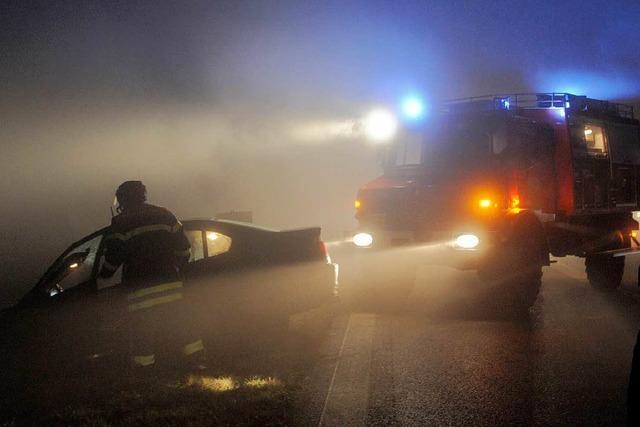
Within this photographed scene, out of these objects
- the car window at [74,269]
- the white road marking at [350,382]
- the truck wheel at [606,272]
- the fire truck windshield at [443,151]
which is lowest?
the truck wheel at [606,272]

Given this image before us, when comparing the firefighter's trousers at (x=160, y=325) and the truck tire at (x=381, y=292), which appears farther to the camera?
the truck tire at (x=381, y=292)

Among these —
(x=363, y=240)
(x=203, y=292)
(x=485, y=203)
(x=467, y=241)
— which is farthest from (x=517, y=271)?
(x=203, y=292)

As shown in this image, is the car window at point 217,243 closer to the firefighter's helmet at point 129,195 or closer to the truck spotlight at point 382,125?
the firefighter's helmet at point 129,195

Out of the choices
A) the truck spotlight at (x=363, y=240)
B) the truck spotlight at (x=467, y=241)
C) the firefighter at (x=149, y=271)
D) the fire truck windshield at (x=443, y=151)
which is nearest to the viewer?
the firefighter at (x=149, y=271)

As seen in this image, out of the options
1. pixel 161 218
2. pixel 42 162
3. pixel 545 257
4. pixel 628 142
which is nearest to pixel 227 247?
pixel 161 218

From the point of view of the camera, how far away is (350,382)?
421cm

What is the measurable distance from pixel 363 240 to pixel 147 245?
12.4ft

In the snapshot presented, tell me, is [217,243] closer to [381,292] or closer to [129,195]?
[129,195]

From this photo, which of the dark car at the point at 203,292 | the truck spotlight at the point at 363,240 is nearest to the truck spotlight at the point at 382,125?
the truck spotlight at the point at 363,240

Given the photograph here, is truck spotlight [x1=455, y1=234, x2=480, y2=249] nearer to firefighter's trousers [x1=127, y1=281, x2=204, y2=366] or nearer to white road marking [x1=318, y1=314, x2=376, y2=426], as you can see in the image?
white road marking [x1=318, y1=314, x2=376, y2=426]

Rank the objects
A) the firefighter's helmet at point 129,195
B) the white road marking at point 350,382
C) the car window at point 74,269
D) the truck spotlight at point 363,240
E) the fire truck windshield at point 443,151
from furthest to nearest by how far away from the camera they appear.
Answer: the truck spotlight at point 363,240, the fire truck windshield at point 443,151, the car window at point 74,269, the firefighter's helmet at point 129,195, the white road marking at point 350,382

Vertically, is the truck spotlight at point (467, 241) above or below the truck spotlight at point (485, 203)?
below

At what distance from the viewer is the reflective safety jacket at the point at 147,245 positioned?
431cm

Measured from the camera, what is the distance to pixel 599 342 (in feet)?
17.3
